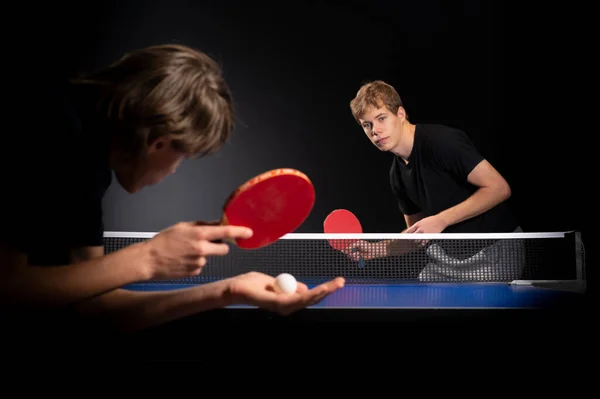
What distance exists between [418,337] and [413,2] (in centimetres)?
430

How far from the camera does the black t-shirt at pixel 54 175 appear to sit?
1.14 meters

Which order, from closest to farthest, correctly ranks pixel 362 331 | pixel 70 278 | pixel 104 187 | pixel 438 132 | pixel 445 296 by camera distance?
pixel 70 278
pixel 104 187
pixel 362 331
pixel 445 296
pixel 438 132

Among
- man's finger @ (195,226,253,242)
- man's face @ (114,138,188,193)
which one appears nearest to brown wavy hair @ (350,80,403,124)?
man's face @ (114,138,188,193)

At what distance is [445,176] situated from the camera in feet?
12.5

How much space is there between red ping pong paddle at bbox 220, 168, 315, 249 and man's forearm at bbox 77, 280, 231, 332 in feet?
0.52

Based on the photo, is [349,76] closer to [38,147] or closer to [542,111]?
[542,111]

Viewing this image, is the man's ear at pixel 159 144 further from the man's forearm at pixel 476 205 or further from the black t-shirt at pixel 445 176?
the black t-shirt at pixel 445 176

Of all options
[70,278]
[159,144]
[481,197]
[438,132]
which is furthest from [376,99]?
[70,278]

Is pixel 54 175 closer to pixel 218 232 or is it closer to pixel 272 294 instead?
pixel 218 232

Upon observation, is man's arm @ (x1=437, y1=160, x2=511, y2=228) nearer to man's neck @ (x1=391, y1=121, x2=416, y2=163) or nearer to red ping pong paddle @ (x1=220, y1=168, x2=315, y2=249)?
man's neck @ (x1=391, y1=121, x2=416, y2=163)

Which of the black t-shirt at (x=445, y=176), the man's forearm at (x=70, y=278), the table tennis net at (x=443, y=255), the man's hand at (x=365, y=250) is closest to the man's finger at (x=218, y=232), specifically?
the man's forearm at (x=70, y=278)

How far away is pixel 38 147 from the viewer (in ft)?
3.76

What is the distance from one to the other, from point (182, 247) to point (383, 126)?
291cm

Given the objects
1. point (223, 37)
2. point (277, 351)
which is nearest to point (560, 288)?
point (277, 351)
